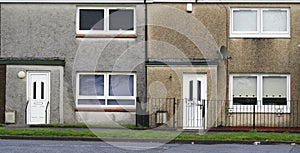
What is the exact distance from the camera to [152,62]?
27.9 metres

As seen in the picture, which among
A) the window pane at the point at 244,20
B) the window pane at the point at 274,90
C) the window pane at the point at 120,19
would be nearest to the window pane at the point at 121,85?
the window pane at the point at 120,19

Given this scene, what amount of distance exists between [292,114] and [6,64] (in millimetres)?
11296

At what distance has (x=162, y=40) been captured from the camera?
28203 mm

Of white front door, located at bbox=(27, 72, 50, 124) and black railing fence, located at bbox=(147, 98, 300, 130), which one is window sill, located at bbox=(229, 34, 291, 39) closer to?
black railing fence, located at bbox=(147, 98, 300, 130)

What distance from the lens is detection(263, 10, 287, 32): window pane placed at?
92.9ft

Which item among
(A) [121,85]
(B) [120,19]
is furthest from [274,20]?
(A) [121,85]

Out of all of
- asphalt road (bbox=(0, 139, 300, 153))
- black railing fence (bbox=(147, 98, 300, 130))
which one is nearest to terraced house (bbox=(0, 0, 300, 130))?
black railing fence (bbox=(147, 98, 300, 130))

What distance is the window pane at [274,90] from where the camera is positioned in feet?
93.0

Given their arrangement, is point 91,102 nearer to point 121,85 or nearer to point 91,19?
point 121,85

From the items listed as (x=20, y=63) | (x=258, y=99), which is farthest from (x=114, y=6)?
(x=258, y=99)

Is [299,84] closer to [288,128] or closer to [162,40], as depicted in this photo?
[288,128]

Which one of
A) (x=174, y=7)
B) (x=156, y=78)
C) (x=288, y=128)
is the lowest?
(x=288, y=128)

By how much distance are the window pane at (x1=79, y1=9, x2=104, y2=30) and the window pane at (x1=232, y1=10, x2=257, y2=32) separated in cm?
530

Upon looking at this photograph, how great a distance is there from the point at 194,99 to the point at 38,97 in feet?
20.1
